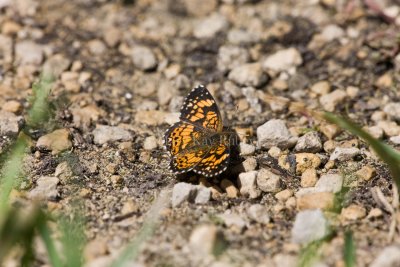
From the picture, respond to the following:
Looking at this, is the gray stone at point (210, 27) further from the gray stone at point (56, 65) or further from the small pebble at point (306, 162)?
the small pebble at point (306, 162)

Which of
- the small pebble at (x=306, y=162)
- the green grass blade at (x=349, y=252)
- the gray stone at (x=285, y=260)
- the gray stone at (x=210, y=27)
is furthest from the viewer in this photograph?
the gray stone at (x=210, y=27)

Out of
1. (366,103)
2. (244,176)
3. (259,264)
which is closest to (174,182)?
(244,176)

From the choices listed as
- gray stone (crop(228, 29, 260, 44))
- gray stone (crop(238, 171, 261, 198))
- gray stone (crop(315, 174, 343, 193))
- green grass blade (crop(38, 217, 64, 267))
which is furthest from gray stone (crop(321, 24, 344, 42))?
green grass blade (crop(38, 217, 64, 267))

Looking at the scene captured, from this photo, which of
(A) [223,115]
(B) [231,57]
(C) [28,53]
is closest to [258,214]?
(A) [223,115]

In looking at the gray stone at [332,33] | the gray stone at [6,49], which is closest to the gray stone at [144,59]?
the gray stone at [6,49]

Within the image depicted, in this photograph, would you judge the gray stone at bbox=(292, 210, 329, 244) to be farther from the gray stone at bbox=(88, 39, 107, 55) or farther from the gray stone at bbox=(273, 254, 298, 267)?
the gray stone at bbox=(88, 39, 107, 55)

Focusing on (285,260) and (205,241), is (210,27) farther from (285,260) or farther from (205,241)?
(285,260)
